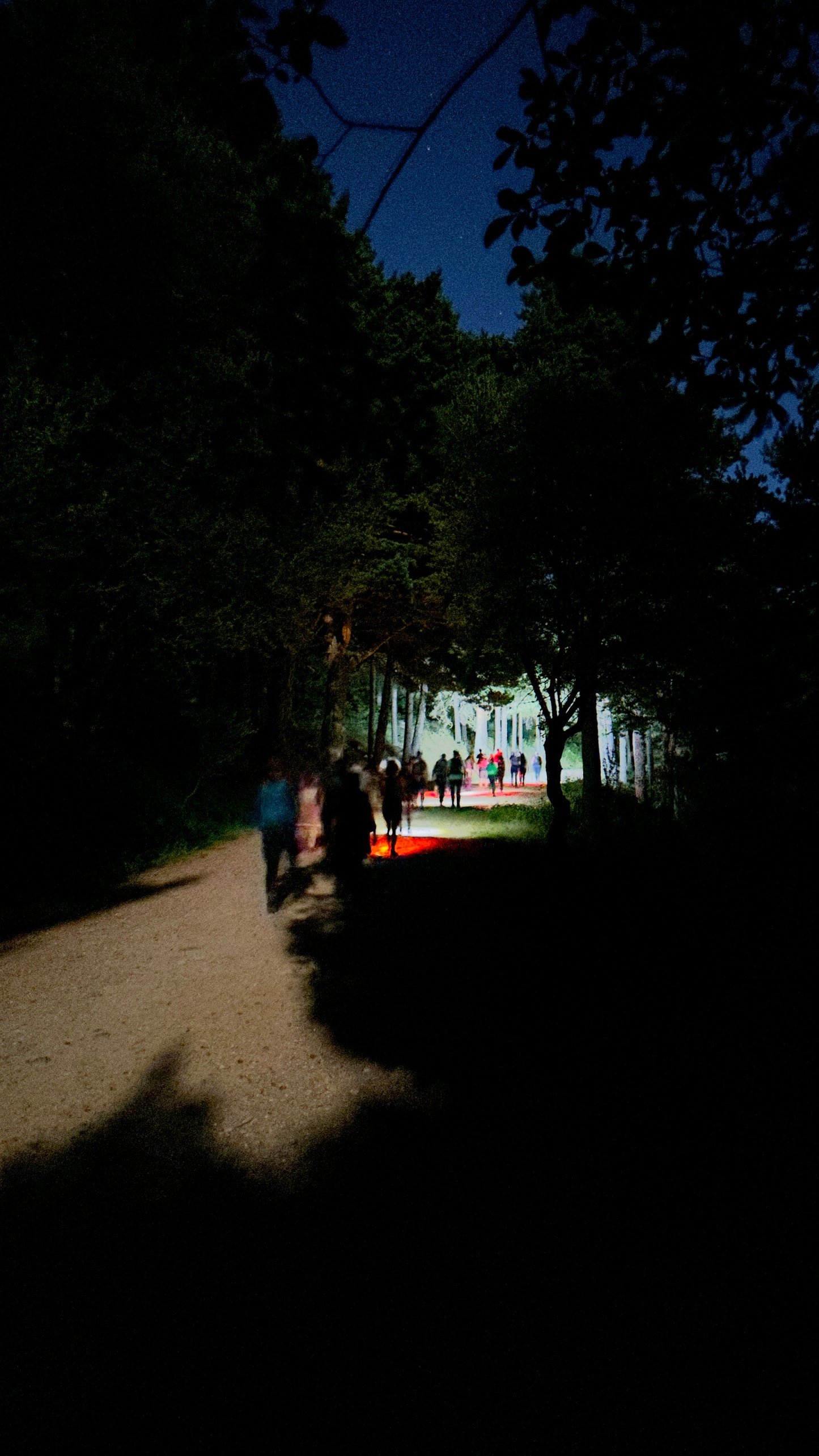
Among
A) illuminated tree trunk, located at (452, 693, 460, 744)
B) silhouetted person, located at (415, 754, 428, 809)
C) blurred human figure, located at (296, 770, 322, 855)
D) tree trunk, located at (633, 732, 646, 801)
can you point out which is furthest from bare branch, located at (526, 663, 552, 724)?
illuminated tree trunk, located at (452, 693, 460, 744)

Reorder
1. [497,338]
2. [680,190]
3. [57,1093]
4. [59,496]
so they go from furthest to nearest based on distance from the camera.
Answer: [497,338]
[59,496]
[57,1093]
[680,190]

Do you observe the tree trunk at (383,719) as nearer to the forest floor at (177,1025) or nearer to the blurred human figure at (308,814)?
the blurred human figure at (308,814)

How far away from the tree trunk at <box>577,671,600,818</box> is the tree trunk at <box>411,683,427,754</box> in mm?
15600

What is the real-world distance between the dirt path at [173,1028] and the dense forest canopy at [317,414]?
3.45 meters

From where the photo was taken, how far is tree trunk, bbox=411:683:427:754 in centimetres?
3617

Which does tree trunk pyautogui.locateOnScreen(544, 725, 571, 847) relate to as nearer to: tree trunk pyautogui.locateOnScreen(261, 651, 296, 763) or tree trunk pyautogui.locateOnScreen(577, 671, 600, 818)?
tree trunk pyautogui.locateOnScreen(577, 671, 600, 818)

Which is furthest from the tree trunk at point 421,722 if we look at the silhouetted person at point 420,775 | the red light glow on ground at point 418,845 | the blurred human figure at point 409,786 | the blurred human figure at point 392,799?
the blurred human figure at point 392,799

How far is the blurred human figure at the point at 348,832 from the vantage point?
395 inches

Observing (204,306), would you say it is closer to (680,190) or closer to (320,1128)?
(680,190)

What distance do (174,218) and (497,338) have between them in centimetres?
1216

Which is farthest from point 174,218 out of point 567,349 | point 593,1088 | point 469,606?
point 593,1088

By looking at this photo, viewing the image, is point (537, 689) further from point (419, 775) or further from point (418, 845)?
point (419, 775)

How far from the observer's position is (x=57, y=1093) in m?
4.45

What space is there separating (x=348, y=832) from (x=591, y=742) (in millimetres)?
6769
